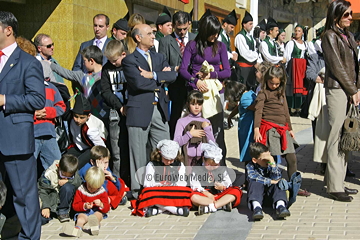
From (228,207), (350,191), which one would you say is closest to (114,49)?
(228,207)

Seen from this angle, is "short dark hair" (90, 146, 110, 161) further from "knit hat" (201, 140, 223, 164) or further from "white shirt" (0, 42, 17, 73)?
"white shirt" (0, 42, 17, 73)

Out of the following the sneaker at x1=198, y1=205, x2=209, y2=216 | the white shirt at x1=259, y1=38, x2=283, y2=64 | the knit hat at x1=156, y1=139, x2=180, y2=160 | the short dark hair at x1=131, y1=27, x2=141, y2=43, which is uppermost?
the short dark hair at x1=131, y1=27, x2=141, y2=43

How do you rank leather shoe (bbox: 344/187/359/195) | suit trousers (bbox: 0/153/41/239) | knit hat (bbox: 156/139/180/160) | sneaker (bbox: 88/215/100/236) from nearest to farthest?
suit trousers (bbox: 0/153/41/239) < sneaker (bbox: 88/215/100/236) < knit hat (bbox: 156/139/180/160) < leather shoe (bbox: 344/187/359/195)

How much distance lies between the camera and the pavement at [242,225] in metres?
5.50

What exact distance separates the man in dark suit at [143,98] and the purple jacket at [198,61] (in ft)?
1.61

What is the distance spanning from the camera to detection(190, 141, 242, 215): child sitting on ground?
6203 millimetres

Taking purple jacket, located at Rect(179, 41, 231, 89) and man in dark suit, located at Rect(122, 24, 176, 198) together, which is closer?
man in dark suit, located at Rect(122, 24, 176, 198)

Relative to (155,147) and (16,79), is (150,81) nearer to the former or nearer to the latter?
(155,147)

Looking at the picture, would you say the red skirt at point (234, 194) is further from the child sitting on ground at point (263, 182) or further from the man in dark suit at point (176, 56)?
the man in dark suit at point (176, 56)

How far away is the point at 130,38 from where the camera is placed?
7121mm

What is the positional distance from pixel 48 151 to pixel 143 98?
3.83 ft

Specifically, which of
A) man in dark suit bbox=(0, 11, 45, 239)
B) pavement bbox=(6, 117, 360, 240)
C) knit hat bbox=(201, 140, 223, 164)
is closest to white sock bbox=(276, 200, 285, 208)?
pavement bbox=(6, 117, 360, 240)

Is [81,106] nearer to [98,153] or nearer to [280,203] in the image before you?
[98,153]

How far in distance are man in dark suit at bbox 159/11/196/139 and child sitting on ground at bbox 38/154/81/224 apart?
220 cm
